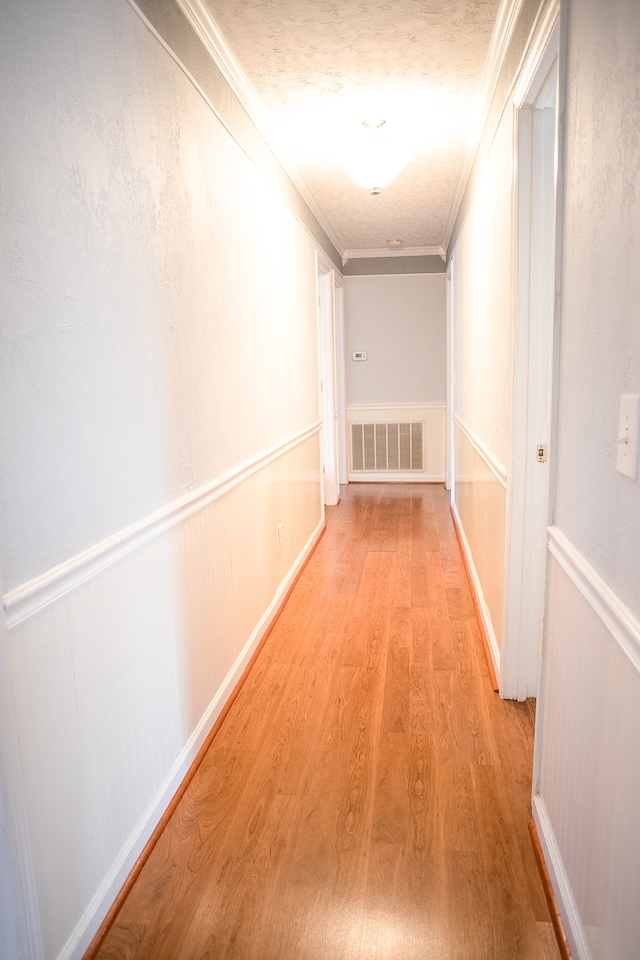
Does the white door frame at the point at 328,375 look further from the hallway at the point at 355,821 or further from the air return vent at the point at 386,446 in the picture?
the hallway at the point at 355,821

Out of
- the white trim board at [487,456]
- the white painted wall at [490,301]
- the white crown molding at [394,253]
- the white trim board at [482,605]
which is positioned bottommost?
the white trim board at [482,605]

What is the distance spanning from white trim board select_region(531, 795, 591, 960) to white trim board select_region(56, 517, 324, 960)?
3.33 feet

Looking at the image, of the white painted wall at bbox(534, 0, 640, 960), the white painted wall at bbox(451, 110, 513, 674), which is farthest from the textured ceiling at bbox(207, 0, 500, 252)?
the white painted wall at bbox(534, 0, 640, 960)

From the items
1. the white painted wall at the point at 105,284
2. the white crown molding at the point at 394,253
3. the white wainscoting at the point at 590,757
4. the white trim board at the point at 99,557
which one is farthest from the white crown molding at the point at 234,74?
the white crown molding at the point at 394,253

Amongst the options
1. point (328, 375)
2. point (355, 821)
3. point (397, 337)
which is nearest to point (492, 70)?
point (355, 821)

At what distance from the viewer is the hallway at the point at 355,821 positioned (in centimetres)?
139

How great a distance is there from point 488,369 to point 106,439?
197cm

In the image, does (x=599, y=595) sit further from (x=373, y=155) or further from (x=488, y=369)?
(x=373, y=155)

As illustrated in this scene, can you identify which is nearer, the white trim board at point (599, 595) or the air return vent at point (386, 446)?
the white trim board at point (599, 595)

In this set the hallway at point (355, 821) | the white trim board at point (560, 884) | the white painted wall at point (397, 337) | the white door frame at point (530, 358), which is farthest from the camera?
the white painted wall at point (397, 337)

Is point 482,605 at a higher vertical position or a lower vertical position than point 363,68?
lower

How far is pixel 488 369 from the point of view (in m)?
2.87

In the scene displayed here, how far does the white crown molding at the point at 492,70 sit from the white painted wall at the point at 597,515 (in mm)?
843

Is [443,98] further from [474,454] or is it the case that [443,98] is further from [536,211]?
[474,454]
